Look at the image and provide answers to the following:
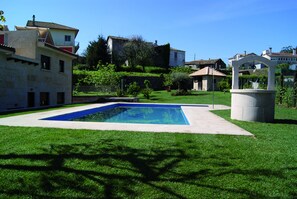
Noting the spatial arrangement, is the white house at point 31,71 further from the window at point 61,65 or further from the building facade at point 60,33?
the building facade at point 60,33

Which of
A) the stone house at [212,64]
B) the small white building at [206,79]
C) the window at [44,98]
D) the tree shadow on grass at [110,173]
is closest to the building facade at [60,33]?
the small white building at [206,79]

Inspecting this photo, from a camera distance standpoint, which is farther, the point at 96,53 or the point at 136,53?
the point at 136,53

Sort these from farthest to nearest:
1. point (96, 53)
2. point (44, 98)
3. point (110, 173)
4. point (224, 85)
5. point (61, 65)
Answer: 1. point (96, 53)
2. point (224, 85)
3. point (61, 65)
4. point (44, 98)
5. point (110, 173)

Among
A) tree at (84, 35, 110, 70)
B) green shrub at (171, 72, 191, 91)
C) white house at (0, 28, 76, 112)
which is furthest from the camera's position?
tree at (84, 35, 110, 70)

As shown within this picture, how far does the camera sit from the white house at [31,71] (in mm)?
14320

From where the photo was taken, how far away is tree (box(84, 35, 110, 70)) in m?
45.3

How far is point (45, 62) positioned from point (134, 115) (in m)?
8.10

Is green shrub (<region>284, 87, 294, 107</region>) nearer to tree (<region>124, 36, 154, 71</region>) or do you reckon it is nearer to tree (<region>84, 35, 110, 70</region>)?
tree (<region>84, 35, 110, 70</region>)

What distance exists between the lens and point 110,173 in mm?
4078

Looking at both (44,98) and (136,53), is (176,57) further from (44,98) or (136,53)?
(44,98)

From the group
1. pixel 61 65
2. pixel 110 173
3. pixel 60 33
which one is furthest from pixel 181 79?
pixel 110 173

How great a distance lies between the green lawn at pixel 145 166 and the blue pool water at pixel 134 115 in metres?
4.62

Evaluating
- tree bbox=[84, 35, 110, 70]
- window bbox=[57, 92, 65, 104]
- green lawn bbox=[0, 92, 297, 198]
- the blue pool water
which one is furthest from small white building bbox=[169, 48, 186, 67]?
green lawn bbox=[0, 92, 297, 198]

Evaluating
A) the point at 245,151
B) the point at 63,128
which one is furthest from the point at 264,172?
the point at 63,128
